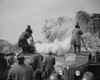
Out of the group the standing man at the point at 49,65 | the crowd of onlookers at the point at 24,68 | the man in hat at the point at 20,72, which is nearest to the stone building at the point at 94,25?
the crowd of onlookers at the point at 24,68

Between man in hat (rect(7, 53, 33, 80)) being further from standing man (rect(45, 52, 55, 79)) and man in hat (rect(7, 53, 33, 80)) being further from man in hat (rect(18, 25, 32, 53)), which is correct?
man in hat (rect(18, 25, 32, 53))

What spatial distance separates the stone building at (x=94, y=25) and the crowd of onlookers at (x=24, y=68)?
20.2 ft

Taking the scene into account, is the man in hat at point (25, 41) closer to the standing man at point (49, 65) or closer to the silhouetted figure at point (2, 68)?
the standing man at point (49, 65)

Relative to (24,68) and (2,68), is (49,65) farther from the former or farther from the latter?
(24,68)

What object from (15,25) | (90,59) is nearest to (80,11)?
(15,25)

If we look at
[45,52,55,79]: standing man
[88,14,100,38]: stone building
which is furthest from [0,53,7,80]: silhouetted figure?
[88,14,100,38]: stone building

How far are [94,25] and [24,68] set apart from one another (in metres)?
9.59

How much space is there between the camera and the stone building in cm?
1086

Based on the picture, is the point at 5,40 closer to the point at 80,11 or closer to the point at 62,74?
the point at 80,11

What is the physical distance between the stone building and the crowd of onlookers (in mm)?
6148

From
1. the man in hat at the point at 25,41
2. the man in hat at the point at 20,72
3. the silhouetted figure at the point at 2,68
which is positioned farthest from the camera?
the man in hat at the point at 25,41

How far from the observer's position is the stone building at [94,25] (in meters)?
10.9

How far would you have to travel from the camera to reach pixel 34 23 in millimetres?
10555

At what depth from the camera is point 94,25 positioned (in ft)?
37.2
